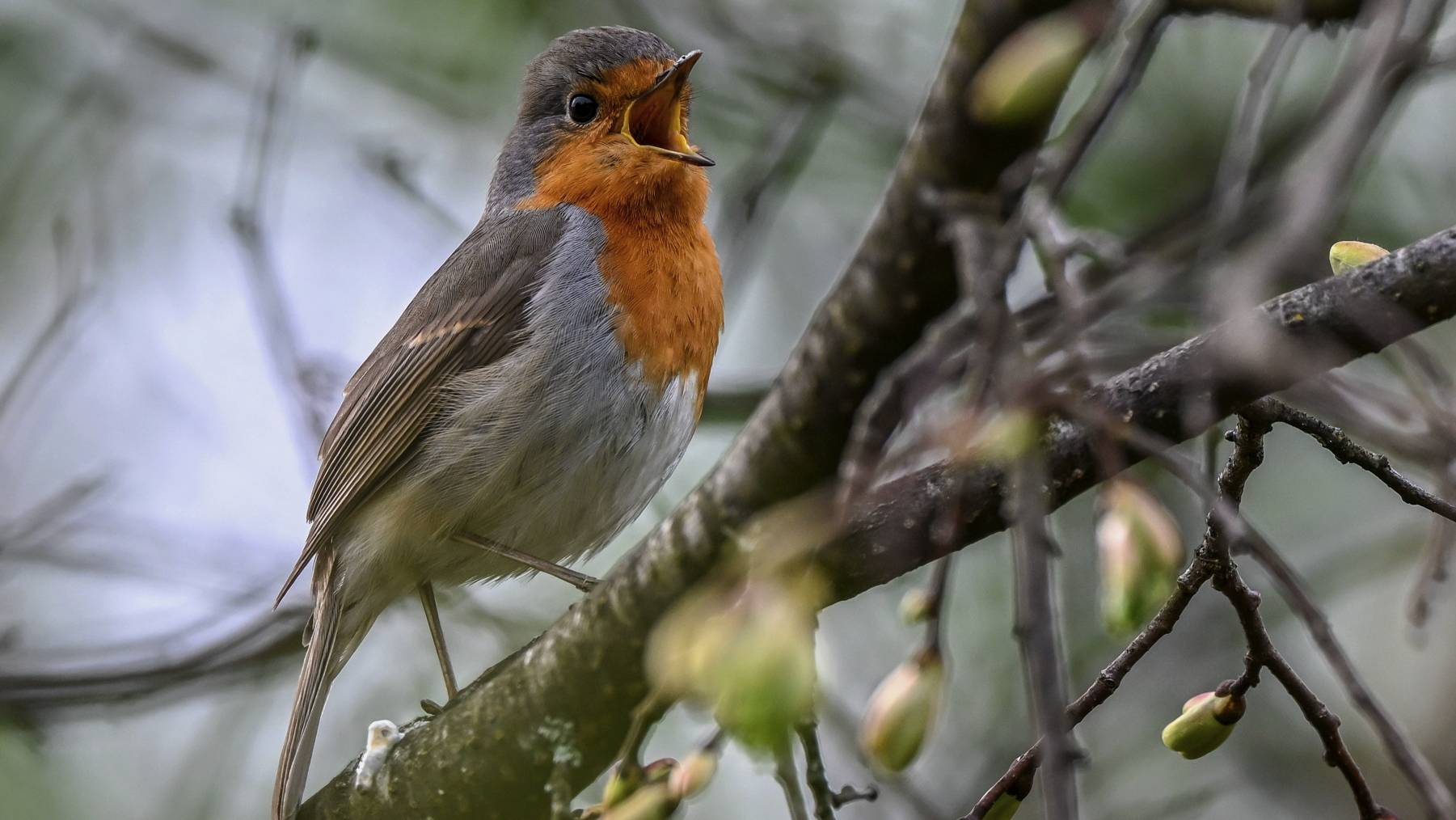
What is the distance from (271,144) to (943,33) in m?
3.12

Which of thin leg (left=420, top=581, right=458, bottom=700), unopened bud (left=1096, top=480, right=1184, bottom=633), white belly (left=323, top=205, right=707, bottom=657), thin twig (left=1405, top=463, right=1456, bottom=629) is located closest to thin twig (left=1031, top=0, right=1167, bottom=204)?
unopened bud (left=1096, top=480, right=1184, bottom=633)

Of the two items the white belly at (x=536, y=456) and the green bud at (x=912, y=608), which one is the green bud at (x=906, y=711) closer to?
the green bud at (x=912, y=608)

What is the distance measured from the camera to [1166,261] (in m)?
1.37

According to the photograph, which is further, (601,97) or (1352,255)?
(601,97)

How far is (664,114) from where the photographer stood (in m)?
4.84

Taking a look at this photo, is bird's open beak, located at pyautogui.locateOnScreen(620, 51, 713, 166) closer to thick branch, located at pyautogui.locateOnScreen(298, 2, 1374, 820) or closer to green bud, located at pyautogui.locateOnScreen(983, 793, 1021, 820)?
thick branch, located at pyautogui.locateOnScreen(298, 2, 1374, 820)

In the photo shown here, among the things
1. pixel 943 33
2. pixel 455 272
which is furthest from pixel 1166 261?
pixel 943 33

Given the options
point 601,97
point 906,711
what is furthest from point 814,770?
point 601,97

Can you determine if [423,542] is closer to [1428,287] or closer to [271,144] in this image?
[271,144]

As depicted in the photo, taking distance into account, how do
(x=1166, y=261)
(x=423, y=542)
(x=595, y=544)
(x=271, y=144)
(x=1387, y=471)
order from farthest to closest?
(x=271, y=144) → (x=595, y=544) → (x=423, y=542) → (x=1387, y=471) → (x=1166, y=261)

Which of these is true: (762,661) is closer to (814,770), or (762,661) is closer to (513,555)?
(814,770)

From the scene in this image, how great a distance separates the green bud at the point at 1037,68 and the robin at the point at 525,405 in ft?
8.02

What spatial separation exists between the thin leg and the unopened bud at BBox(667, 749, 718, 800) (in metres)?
2.49

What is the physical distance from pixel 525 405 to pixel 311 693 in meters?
1.02
